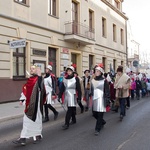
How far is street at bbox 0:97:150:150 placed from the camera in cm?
592

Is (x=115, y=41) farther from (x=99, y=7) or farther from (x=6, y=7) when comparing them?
(x=6, y=7)

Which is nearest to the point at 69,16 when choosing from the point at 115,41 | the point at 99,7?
the point at 99,7

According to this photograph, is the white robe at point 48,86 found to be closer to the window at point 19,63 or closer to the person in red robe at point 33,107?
the person in red robe at point 33,107

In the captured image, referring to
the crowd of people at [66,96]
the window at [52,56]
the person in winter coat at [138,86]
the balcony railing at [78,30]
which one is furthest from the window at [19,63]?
the person in winter coat at [138,86]

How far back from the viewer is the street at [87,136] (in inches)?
233

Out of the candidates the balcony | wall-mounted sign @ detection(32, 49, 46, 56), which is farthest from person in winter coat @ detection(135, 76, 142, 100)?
wall-mounted sign @ detection(32, 49, 46, 56)

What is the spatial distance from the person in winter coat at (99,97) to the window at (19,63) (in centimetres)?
880

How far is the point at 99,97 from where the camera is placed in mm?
7254

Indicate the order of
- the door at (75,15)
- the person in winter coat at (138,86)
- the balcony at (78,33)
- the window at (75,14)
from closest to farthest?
the person in winter coat at (138,86), the balcony at (78,33), the door at (75,15), the window at (75,14)

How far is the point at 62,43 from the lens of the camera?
19.9 m

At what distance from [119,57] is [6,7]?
21515 mm

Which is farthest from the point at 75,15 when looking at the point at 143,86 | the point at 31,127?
the point at 31,127

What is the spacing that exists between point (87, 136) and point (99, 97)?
3.49 ft

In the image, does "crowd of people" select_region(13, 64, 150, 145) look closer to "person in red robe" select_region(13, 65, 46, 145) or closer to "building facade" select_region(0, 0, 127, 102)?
"person in red robe" select_region(13, 65, 46, 145)
